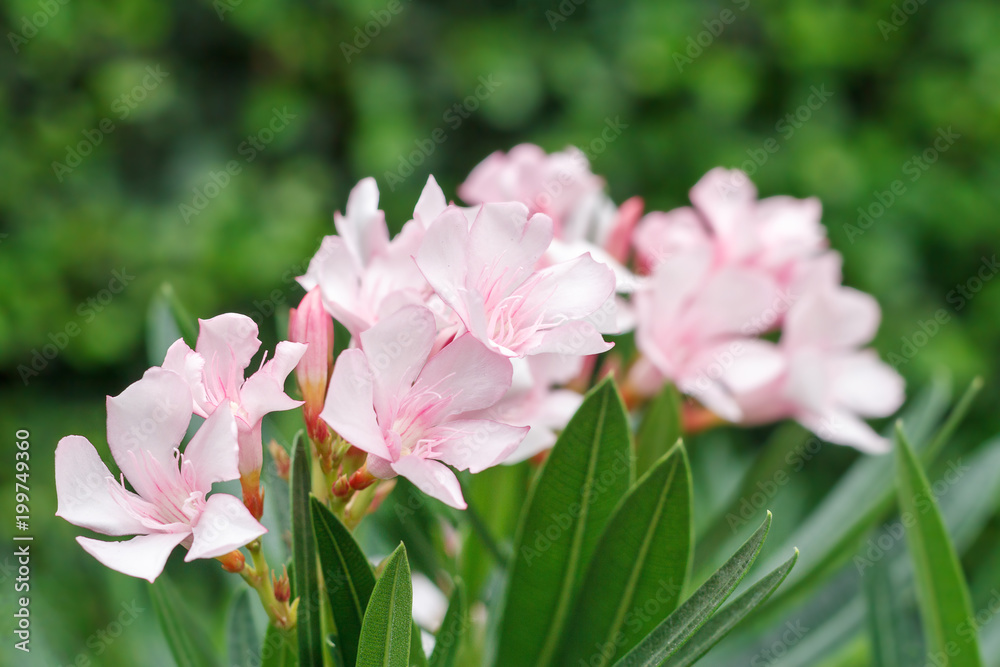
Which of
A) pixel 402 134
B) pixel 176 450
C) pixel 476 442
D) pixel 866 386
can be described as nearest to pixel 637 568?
pixel 476 442

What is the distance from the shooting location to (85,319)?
156 cm

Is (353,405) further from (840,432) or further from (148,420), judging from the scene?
(840,432)

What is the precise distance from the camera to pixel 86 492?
38 cm

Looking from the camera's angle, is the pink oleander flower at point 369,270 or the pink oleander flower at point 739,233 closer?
the pink oleander flower at point 369,270

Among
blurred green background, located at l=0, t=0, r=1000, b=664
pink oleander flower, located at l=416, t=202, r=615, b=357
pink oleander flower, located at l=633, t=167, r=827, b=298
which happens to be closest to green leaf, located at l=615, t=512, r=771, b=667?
pink oleander flower, located at l=416, t=202, r=615, b=357

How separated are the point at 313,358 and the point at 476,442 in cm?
10

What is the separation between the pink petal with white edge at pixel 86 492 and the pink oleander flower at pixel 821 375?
454 mm

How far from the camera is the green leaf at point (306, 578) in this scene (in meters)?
0.41

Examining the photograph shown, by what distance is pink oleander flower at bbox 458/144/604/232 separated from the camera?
26.9 inches

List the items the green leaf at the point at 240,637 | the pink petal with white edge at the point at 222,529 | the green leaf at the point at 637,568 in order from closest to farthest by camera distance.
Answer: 1. the pink petal with white edge at the point at 222,529
2. the green leaf at the point at 637,568
3. the green leaf at the point at 240,637

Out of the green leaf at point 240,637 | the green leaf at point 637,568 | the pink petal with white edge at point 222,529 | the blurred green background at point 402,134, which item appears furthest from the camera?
the blurred green background at point 402,134

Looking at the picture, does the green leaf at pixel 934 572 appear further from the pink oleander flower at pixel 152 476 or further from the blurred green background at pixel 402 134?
the blurred green background at pixel 402 134

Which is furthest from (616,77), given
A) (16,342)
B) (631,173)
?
(16,342)

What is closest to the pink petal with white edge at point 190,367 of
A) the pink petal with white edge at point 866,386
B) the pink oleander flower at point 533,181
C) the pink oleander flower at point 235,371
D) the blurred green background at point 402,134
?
the pink oleander flower at point 235,371
